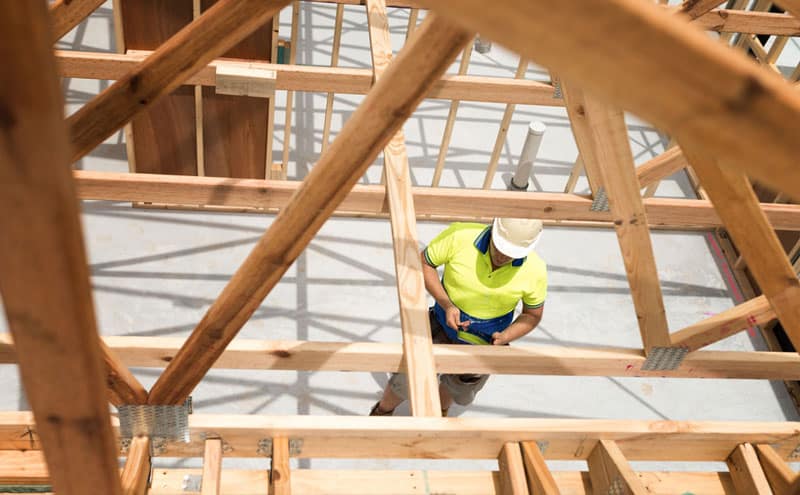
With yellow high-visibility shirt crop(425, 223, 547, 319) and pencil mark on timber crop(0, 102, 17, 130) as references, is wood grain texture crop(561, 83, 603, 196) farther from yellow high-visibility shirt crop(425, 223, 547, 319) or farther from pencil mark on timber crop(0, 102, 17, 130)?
pencil mark on timber crop(0, 102, 17, 130)

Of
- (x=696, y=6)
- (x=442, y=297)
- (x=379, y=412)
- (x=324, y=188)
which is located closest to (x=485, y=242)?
(x=442, y=297)

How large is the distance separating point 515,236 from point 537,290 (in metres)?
0.46

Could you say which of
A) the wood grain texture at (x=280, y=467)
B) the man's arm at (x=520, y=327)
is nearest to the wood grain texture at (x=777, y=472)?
the man's arm at (x=520, y=327)

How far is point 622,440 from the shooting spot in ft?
10.4

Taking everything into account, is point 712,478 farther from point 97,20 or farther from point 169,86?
point 97,20

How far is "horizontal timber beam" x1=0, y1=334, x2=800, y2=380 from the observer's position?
137 inches

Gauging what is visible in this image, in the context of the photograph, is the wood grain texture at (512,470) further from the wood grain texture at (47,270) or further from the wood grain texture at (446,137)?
the wood grain texture at (446,137)

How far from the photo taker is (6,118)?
3.51 feet

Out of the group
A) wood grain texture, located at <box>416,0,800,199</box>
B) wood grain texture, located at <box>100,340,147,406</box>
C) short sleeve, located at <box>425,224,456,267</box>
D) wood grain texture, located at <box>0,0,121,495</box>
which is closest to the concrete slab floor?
short sleeve, located at <box>425,224,456,267</box>

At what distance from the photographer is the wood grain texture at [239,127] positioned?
6215 mm

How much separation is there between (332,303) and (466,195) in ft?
7.22

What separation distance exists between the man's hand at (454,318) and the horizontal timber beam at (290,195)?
600 millimetres

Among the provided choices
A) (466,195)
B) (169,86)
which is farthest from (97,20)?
(169,86)

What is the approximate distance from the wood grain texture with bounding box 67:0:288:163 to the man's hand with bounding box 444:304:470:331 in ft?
8.16
